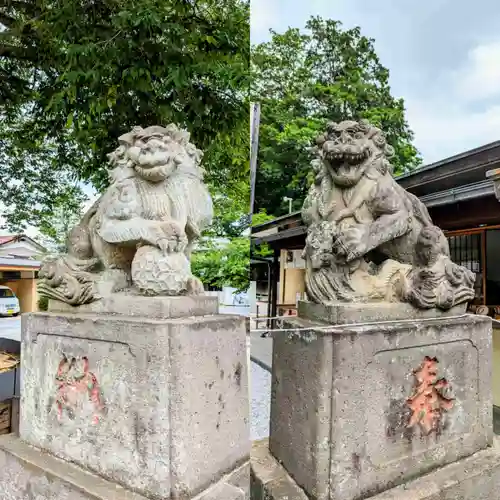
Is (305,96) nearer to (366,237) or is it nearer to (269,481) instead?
(366,237)

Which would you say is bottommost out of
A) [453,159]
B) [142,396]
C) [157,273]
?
[142,396]

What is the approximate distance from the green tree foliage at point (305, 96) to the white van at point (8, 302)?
141 inches

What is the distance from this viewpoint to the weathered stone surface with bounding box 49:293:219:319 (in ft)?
5.20

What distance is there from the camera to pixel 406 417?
166cm

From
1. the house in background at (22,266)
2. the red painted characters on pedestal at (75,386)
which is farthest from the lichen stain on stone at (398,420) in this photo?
the house in background at (22,266)

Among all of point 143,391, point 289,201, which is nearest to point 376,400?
point 143,391

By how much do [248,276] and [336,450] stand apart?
9.15ft

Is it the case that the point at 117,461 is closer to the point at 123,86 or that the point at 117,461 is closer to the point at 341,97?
the point at 123,86

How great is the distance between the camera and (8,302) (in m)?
5.41

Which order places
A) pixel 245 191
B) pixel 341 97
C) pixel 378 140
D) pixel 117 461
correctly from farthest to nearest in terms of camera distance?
pixel 245 191
pixel 341 97
pixel 378 140
pixel 117 461

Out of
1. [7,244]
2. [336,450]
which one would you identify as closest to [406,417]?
[336,450]

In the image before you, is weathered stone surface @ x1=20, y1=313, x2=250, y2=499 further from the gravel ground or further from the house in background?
the house in background

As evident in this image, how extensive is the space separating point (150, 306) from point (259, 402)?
2.56 m

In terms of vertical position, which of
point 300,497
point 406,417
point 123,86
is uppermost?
point 123,86
